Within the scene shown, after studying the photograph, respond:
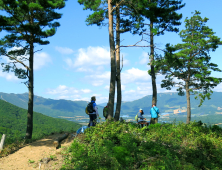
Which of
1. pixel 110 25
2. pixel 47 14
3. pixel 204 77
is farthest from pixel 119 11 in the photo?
pixel 204 77

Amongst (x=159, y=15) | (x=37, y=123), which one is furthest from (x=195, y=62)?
(x=37, y=123)

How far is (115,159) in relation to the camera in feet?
18.0

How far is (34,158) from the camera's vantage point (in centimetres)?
783

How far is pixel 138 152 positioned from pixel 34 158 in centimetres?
427

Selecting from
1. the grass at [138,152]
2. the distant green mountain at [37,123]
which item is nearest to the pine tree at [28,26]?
the grass at [138,152]

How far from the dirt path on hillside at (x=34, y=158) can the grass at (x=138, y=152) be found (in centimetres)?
53

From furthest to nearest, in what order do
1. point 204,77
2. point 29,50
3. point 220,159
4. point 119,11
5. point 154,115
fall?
point 204,77 → point 29,50 → point 119,11 → point 154,115 → point 220,159

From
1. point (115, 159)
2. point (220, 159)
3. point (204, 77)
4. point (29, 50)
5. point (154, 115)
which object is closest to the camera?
point (115, 159)

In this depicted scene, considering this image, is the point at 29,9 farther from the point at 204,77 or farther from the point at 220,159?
the point at 204,77

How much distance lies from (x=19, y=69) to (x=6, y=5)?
14.0ft

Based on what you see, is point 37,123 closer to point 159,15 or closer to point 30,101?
point 30,101

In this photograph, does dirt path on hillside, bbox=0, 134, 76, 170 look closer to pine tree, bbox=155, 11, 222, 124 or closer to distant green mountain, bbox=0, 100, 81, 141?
pine tree, bbox=155, 11, 222, 124

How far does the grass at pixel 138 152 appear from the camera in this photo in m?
5.49

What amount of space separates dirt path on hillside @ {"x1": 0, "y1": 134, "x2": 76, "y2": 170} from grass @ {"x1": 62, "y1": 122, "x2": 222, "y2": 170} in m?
0.53
